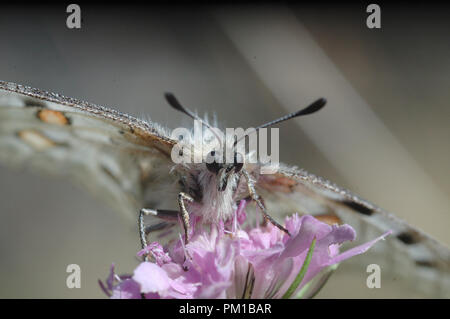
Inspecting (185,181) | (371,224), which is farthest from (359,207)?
(185,181)

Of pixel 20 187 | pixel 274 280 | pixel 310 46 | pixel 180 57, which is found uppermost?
pixel 180 57

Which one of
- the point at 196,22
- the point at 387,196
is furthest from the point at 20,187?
the point at 387,196

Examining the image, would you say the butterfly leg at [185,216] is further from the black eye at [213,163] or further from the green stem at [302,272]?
the green stem at [302,272]

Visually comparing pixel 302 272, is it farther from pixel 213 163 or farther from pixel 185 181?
pixel 185 181

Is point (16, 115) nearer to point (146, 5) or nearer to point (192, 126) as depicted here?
point (192, 126)

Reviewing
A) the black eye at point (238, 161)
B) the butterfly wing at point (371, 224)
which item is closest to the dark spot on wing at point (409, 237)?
the butterfly wing at point (371, 224)
